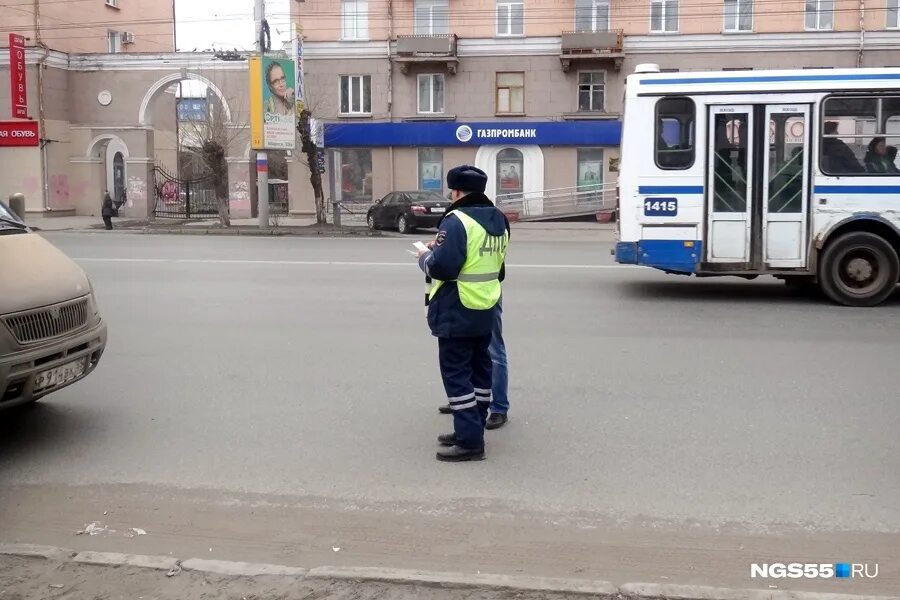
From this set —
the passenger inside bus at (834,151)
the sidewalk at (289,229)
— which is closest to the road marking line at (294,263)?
the passenger inside bus at (834,151)

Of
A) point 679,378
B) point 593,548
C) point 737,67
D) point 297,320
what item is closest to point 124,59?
point 737,67

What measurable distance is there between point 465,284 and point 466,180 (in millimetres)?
612

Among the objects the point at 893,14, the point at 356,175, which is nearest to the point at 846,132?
the point at 893,14

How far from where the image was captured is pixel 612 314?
424 inches

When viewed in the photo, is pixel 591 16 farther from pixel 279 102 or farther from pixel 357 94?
pixel 279 102

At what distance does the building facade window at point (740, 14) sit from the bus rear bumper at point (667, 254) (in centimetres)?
2467

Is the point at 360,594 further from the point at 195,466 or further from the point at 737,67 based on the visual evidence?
the point at 737,67

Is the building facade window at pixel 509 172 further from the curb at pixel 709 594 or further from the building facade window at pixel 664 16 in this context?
the curb at pixel 709 594

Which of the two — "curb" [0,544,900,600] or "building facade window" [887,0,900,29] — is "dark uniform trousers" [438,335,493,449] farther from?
"building facade window" [887,0,900,29]

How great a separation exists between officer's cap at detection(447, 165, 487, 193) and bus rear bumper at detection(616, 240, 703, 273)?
22.0 ft

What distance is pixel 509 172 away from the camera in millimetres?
35531

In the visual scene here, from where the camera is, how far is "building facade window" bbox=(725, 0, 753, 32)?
33188 millimetres

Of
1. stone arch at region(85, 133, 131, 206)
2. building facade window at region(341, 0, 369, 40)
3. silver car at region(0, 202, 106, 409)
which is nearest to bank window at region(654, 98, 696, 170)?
silver car at region(0, 202, 106, 409)

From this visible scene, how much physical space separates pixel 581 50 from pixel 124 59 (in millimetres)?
18251
